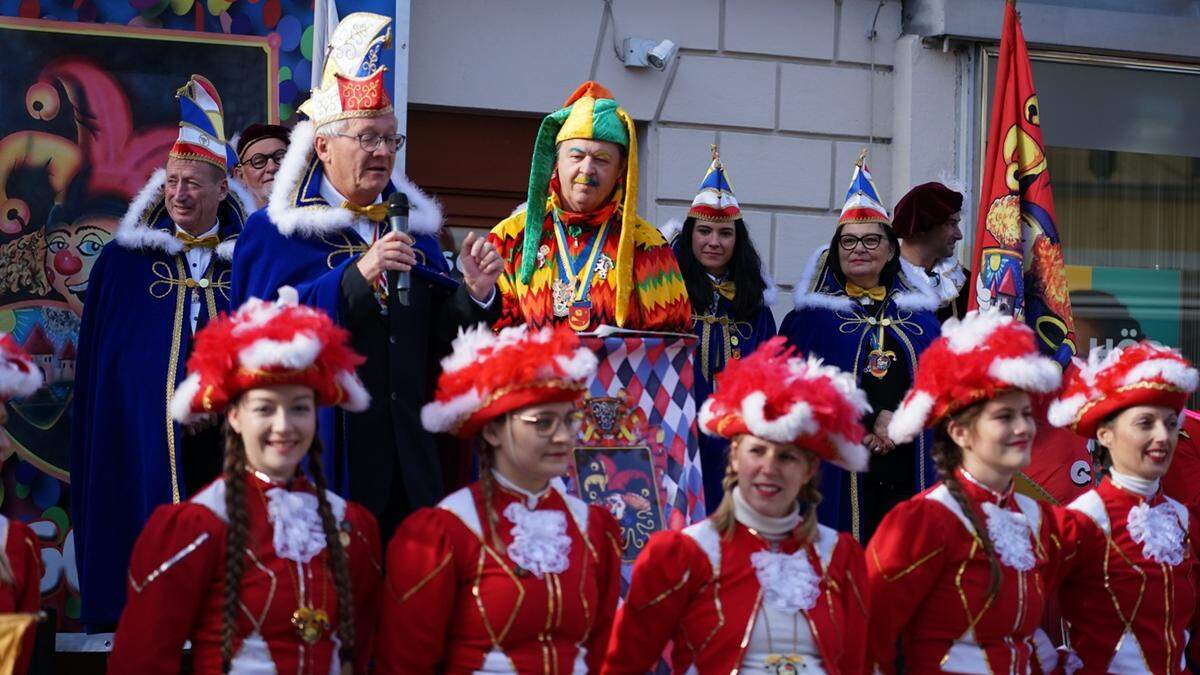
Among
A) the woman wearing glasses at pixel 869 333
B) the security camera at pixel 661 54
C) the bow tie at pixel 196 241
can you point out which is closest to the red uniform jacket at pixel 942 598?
the woman wearing glasses at pixel 869 333

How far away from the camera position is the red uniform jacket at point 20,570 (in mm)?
4461

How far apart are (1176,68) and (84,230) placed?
6.04m

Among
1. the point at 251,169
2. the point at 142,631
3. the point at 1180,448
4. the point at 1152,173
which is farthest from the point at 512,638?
the point at 1152,173

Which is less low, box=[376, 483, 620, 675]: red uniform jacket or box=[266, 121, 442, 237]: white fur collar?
box=[266, 121, 442, 237]: white fur collar

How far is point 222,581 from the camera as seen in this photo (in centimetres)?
438

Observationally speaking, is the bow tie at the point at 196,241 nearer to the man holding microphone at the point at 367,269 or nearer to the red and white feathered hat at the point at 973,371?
the man holding microphone at the point at 367,269

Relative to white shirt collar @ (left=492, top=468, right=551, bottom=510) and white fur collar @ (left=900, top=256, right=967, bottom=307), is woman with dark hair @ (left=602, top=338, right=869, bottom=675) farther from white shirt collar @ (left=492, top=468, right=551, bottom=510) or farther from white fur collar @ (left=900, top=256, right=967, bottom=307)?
white fur collar @ (left=900, top=256, right=967, bottom=307)

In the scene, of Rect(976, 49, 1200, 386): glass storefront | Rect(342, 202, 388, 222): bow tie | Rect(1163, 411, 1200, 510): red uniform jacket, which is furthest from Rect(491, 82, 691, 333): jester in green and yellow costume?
Rect(976, 49, 1200, 386): glass storefront

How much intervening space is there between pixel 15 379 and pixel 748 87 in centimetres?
546

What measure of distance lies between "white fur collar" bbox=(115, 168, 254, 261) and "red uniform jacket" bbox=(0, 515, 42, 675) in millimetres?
2097

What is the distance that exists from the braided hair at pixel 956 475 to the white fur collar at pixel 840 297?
198cm

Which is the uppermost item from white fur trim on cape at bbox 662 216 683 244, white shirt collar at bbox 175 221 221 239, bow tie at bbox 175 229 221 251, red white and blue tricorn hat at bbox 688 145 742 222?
red white and blue tricorn hat at bbox 688 145 742 222

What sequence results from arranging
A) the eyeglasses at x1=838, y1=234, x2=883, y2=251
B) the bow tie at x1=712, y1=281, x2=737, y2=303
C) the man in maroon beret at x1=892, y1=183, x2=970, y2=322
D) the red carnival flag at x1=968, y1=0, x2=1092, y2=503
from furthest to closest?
the man in maroon beret at x1=892, y1=183, x2=970, y2=322 → the red carnival flag at x1=968, y1=0, x2=1092, y2=503 → the eyeglasses at x1=838, y1=234, x2=883, y2=251 → the bow tie at x1=712, y1=281, x2=737, y2=303

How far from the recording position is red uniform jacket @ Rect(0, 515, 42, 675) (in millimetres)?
4461
